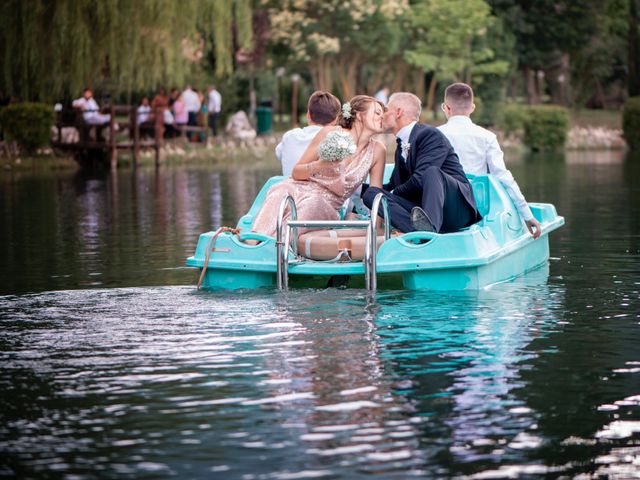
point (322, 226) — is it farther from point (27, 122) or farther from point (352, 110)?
point (27, 122)

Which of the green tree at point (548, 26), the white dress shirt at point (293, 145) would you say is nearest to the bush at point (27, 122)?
the white dress shirt at point (293, 145)

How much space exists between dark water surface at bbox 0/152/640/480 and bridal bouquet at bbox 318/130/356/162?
3.92 ft

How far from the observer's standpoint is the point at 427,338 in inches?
367

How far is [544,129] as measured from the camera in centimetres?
4753

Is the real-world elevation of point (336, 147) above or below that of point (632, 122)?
above

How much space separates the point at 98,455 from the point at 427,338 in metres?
3.22

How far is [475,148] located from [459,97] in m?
0.45

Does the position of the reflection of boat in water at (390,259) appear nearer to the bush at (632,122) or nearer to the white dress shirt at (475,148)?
the white dress shirt at (475,148)

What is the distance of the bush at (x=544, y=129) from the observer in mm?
47231

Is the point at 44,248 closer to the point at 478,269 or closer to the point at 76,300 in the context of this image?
the point at 76,300

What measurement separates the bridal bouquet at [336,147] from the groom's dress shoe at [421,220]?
787mm

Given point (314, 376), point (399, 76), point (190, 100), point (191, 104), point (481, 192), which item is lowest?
point (314, 376)

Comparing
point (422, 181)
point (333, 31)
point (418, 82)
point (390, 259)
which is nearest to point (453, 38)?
point (333, 31)

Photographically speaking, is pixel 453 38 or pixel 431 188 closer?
pixel 431 188
